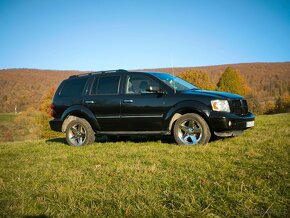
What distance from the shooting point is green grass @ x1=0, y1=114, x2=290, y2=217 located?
2551 millimetres

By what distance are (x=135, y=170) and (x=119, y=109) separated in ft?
9.98

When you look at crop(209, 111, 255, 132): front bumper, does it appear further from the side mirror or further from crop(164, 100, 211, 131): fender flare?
the side mirror

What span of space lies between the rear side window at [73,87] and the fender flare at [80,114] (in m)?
0.46

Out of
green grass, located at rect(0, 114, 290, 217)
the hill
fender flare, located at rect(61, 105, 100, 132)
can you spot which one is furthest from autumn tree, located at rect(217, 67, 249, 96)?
green grass, located at rect(0, 114, 290, 217)

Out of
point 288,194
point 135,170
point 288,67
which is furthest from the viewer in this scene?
point 288,67

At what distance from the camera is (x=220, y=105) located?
592 centimetres

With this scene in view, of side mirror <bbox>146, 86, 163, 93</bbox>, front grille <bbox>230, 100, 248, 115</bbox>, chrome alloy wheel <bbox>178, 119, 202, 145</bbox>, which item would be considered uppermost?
side mirror <bbox>146, 86, 163, 93</bbox>

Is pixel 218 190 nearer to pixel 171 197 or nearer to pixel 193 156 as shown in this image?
pixel 171 197

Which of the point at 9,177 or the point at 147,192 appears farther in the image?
the point at 9,177

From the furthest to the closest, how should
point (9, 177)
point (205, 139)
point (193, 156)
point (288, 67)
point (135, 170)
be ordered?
point (288, 67) < point (205, 139) < point (193, 156) < point (9, 177) < point (135, 170)

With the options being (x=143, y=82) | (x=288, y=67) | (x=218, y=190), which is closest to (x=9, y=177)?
(x=218, y=190)

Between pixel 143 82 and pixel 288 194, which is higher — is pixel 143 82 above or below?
above

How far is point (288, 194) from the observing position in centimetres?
268

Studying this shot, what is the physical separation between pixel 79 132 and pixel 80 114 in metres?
0.50
